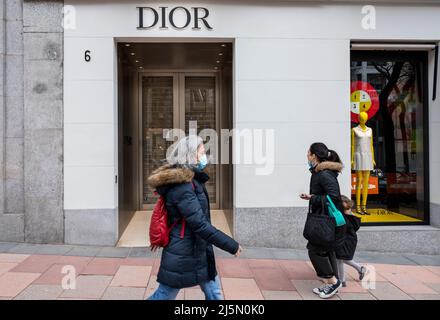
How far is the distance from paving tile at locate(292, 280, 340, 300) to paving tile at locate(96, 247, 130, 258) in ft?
9.30

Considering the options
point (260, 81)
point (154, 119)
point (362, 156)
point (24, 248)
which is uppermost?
point (260, 81)

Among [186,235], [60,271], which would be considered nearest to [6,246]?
[60,271]

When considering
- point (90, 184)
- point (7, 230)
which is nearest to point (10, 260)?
point (7, 230)

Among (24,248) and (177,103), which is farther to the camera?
(177,103)

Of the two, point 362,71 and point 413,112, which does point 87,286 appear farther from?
point 413,112

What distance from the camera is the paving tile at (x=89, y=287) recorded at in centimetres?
466

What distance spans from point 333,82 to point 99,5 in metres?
4.36

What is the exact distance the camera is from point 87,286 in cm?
495

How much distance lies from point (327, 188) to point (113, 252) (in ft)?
12.5

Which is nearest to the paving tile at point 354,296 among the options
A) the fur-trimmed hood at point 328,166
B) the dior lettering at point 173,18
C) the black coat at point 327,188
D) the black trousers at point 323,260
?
the black trousers at point 323,260

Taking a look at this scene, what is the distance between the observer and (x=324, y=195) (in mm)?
4602

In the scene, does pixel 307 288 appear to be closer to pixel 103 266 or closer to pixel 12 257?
pixel 103 266

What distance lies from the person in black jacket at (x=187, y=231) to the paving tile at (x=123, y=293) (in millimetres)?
1322

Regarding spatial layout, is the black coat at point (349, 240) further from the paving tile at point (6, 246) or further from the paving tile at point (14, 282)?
the paving tile at point (6, 246)
